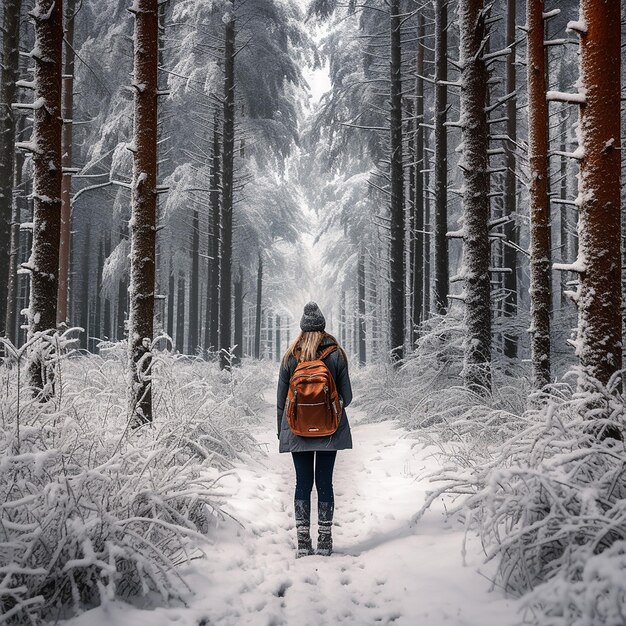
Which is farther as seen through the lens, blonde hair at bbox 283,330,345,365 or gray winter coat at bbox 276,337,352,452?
blonde hair at bbox 283,330,345,365

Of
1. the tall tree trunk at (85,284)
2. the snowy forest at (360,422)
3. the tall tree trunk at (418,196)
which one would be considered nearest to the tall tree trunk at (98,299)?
the tall tree trunk at (85,284)

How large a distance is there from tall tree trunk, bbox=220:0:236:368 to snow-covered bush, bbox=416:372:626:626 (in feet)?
31.7

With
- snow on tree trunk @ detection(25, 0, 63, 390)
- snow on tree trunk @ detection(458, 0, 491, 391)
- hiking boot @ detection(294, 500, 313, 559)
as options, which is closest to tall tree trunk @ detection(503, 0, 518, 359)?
snow on tree trunk @ detection(458, 0, 491, 391)

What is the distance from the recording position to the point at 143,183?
559cm

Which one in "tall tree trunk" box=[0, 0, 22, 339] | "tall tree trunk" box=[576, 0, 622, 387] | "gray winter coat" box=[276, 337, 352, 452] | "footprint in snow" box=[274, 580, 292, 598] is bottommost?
"footprint in snow" box=[274, 580, 292, 598]

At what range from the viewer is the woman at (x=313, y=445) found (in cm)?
386

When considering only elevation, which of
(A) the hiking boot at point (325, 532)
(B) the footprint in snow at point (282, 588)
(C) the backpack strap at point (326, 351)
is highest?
(C) the backpack strap at point (326, 351)

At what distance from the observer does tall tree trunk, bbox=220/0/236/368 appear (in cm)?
1248

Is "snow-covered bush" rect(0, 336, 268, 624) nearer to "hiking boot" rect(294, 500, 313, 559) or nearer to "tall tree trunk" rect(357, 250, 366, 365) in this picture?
"hiking boot" rect(294, 500, 313, 559)

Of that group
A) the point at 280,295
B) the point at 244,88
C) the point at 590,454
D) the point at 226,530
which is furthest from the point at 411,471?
the point at 280,295

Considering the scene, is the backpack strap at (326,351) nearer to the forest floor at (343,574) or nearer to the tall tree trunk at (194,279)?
the forest floor at (343,574)

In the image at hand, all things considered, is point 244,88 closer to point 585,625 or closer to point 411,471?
point 411,471

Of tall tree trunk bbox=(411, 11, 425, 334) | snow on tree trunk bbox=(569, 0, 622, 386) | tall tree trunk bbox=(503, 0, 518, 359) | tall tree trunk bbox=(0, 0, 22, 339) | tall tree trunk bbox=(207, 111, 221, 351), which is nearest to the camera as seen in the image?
snow on tree trunk bbox=(569, 0, 622, 386)

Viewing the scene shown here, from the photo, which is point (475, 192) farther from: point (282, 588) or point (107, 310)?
point (107, 310)
